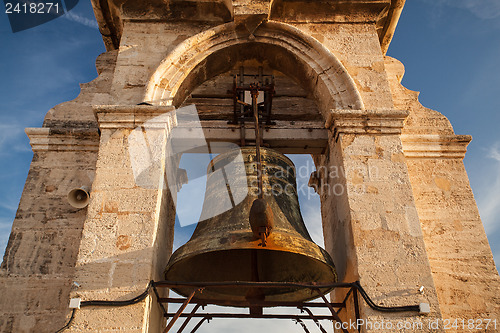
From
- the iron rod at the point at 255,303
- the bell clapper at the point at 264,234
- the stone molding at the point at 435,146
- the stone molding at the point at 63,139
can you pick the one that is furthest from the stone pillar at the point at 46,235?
the stone molding at the point at 435,146

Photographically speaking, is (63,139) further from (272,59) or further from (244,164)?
(272,59)

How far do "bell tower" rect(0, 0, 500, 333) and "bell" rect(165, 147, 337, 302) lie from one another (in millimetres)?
97

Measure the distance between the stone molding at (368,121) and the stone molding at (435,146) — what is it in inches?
19.7

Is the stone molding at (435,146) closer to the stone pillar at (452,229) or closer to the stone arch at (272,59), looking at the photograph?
the stone pillar at (452,229)

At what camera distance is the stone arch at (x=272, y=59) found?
4.14m

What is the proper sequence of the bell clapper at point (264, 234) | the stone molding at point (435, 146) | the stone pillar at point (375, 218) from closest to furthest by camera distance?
1. the bell clapper at point (264, 234)
2. the stone pillar at point (375, 218)
3. the stone molding at point (435, 146)

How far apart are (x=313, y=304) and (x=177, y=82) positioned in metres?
2.23

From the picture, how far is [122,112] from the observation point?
3863 mm

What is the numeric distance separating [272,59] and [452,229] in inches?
90.4

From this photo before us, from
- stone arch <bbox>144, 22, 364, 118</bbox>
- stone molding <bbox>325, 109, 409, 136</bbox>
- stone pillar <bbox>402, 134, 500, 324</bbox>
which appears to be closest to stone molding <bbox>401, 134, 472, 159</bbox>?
stone pillar <bbox>402, 134, 500, 324</bbox>

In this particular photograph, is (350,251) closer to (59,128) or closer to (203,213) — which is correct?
(203,213)

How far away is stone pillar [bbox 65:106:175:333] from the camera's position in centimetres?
298

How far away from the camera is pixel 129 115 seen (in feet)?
12.7

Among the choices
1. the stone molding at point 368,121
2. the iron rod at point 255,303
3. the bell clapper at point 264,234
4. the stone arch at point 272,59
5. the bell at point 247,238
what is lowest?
the iron rod at point 255,303
